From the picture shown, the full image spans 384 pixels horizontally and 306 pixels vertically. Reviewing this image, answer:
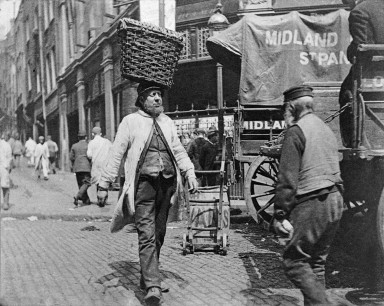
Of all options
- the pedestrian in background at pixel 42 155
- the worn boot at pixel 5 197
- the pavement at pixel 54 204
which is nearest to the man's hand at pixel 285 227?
the pavement at pixel 54 204

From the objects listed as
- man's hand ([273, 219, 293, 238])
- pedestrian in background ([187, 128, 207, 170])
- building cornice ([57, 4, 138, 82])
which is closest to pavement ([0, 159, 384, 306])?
man's hand ([273, 219, 293, 238])

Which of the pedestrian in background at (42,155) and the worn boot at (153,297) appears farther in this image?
the pedestrian in background at (42,155)

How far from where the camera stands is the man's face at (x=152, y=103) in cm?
451

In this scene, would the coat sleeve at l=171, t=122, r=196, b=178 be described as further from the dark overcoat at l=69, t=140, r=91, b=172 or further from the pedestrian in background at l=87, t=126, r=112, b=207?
the dark overcoat at l=69, t=140, r=91, b=172

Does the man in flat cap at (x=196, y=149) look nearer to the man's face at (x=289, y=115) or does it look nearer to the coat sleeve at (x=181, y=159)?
the coat sleeve at (x=181, y=159)

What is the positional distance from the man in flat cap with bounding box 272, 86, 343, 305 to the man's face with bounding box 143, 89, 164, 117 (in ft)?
5.07

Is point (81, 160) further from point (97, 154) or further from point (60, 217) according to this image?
point (60, 217)

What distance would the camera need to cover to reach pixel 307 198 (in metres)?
3.31

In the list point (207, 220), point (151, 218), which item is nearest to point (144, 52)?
point (151, 218)

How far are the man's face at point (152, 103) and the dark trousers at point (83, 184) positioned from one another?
692 centimetres

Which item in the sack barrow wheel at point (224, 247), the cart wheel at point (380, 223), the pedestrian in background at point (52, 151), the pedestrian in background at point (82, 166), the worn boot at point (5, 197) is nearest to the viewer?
the cart wheel at point (380, 223)

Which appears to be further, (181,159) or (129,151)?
(181,159)

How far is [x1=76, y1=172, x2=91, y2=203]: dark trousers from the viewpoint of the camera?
11.0m

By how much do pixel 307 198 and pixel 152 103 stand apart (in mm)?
1827
